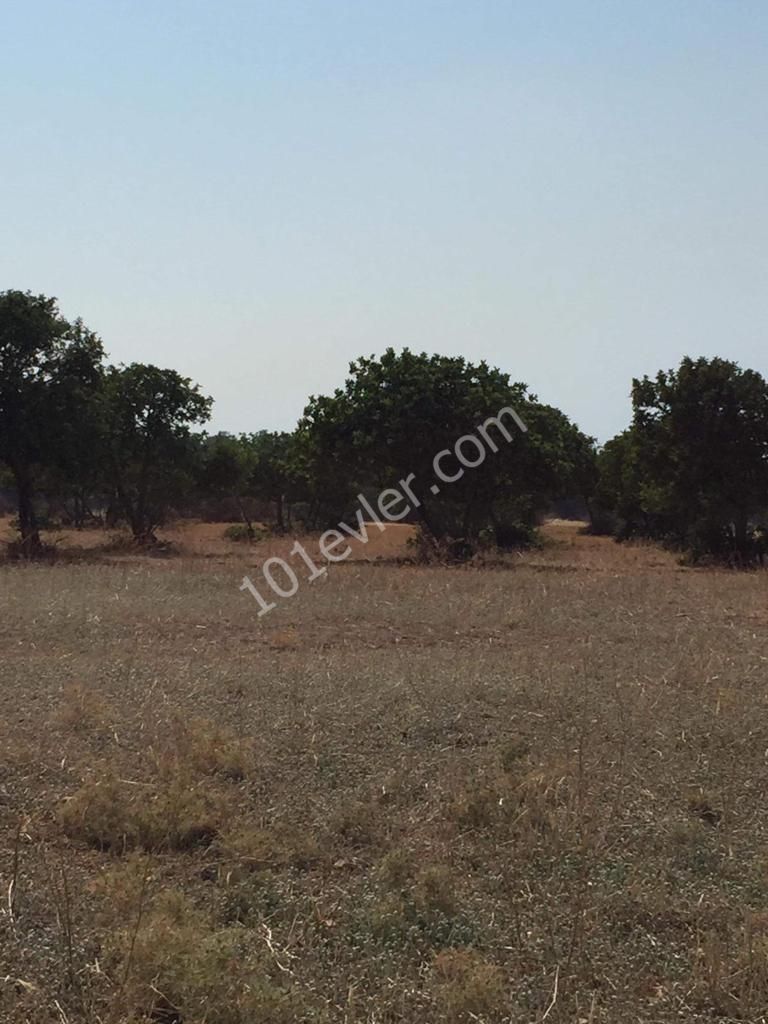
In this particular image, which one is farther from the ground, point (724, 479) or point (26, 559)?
point (724, 479)

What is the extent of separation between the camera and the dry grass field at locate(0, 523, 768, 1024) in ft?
10.1

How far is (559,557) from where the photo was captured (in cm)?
2005

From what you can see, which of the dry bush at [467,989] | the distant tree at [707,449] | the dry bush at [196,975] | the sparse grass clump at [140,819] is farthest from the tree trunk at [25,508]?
the dry bush at [467,989]

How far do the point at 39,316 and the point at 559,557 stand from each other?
11.8 meters

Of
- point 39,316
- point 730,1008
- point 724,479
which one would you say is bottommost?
point 730,1008

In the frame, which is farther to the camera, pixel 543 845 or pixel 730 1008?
pixel 543 845

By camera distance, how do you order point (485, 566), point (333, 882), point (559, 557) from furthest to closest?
point (559, 557)
point (485, 566)
point (333, 882)

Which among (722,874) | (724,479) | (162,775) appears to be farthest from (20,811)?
(724,479)

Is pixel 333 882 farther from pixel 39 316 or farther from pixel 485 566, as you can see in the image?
pixel 39 316

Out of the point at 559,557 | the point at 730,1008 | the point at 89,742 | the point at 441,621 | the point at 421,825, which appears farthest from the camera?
the point at 559,557

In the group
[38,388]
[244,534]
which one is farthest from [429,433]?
[244,534]

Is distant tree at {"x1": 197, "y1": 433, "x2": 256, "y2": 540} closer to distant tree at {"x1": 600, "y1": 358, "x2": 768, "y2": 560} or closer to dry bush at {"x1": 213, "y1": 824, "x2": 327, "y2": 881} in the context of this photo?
distant tree at {"x1": 600, "y1": 358, "x2": 768, "y2": 560}

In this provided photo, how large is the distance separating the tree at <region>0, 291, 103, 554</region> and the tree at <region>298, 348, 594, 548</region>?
4.82 meters

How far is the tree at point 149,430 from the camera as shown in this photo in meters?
24.9
